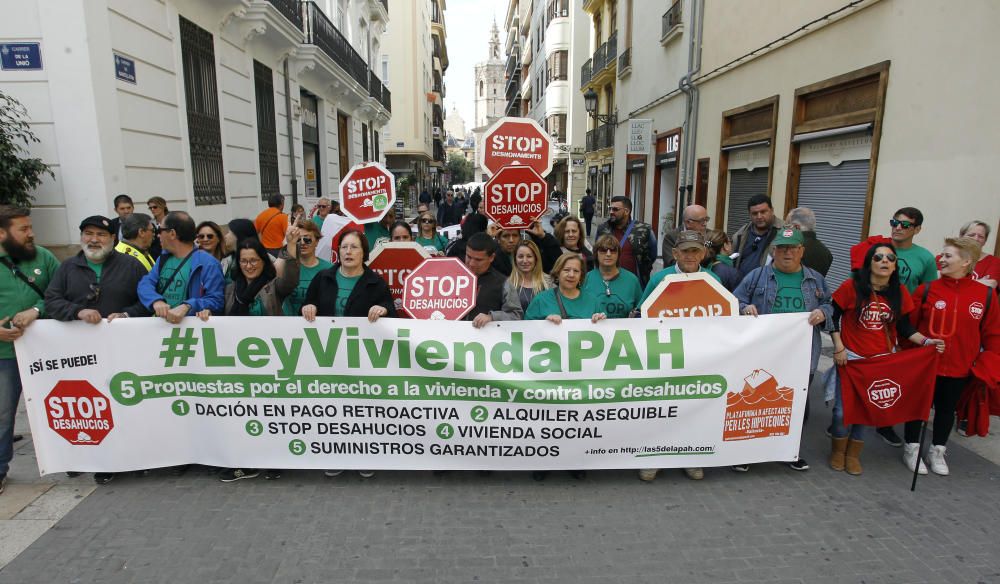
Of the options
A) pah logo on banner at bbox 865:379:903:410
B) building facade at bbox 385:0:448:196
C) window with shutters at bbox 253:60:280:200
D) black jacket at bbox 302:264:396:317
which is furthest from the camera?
building facade at bbox 385:0:448:196

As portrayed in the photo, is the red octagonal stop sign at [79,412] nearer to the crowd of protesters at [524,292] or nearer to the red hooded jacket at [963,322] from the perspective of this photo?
the crowd of protesters at [524,292]

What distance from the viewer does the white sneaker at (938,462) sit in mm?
4188

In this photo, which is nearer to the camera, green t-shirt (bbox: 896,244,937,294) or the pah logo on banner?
the pah logo on banner

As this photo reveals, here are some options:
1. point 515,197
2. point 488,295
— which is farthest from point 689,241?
point 515,197

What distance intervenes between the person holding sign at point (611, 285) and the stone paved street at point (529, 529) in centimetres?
124

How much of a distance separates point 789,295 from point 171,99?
341 inches

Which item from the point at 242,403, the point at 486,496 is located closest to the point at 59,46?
the point at 242,403

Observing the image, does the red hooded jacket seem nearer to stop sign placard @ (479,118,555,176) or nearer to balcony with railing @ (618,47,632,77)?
stop sign placard @ (479,118,555,176)

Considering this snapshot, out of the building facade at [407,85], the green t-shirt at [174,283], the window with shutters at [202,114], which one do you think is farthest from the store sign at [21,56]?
the building facade at [407,85]

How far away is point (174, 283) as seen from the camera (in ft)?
13.8

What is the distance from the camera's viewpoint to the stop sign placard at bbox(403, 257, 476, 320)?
→ 427cm

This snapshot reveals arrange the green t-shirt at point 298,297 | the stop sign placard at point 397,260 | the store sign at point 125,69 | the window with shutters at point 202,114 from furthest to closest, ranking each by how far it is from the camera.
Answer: the window with shutters at point 202,114
the store sign at point 125,69
the stop sign placard at point 397,260
the green t-shirt at point 298,297

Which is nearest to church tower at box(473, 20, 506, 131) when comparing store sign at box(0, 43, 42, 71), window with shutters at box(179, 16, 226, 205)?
window with shutters at box(179, 16, 226, 205)

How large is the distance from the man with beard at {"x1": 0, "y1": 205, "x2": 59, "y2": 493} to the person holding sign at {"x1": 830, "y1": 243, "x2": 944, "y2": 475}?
5637mm
